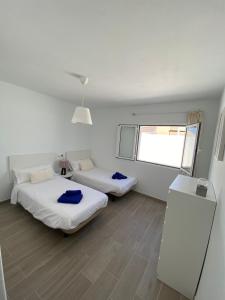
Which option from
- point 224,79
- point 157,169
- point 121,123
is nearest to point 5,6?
point 224,79

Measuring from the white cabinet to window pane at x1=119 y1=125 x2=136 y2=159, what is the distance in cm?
247

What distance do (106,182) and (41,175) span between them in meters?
1.53

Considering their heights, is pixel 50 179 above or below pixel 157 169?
below

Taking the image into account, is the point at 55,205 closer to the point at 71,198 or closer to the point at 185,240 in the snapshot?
the point at 71,198

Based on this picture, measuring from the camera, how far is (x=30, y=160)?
3152 millimetres

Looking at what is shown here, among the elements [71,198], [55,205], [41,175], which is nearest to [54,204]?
[55,205]

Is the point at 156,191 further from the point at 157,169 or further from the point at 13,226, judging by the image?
the point at 13,226

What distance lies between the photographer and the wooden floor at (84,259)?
4.57 feet

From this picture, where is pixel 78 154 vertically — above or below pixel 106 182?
above

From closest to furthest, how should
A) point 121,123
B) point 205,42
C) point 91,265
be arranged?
1. point 205,42
2. point 91,265
3. point 121,123

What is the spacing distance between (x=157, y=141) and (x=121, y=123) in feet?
3.99

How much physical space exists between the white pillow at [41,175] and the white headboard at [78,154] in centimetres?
93

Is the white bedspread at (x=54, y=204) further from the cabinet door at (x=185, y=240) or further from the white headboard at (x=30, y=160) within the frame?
the cabinet door at (x=185, y=240)

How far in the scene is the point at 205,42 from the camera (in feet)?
3.76
